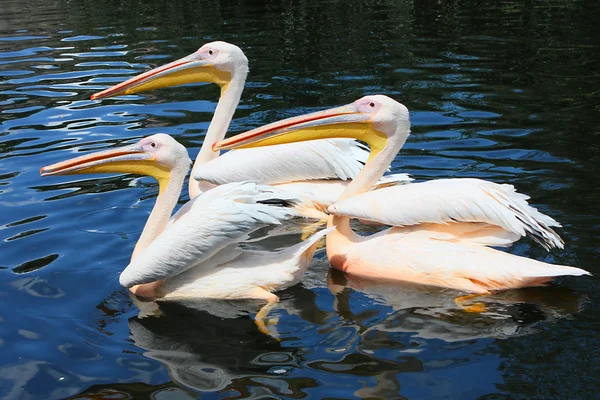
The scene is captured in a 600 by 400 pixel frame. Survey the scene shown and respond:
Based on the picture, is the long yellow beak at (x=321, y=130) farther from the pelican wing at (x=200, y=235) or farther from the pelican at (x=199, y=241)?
the pelican wing at (x=200, y=235)

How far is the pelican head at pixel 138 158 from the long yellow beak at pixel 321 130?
500 mm

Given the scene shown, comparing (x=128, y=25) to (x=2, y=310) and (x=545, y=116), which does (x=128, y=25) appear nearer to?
(x=545, y=116)

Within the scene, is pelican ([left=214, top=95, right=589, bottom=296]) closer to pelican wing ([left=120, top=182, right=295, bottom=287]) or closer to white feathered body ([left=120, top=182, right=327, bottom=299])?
white feathered body ([left=120, top=182, right=327, bottom=299])

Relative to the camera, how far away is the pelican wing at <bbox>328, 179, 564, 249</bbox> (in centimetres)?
451

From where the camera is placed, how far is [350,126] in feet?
16.9

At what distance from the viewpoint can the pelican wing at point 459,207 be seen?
451cm

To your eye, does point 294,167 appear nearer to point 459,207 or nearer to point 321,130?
point 321,130

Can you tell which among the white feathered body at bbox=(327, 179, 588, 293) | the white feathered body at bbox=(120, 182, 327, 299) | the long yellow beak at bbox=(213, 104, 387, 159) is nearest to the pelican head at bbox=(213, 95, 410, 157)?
the long yellow beak at bbox=(213, 104, 387, 159)

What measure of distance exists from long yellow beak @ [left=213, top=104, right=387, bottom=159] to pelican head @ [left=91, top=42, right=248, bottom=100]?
116 centimetres

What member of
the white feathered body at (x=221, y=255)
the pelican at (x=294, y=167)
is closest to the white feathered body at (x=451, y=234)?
the white feathered body at (x=221, y=255)

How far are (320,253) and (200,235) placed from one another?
3.78 feet

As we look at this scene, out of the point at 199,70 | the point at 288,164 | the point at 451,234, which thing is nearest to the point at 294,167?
the point at 288,164

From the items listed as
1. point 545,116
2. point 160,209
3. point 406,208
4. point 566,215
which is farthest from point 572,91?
point 160,209

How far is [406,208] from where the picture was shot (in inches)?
185
